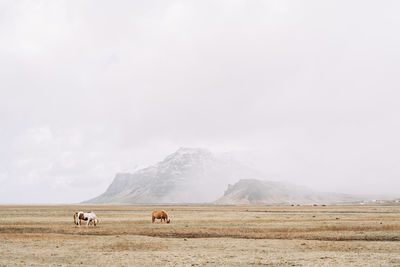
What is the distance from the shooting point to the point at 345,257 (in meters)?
24.2

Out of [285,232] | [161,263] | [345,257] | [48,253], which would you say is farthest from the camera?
[285,232]

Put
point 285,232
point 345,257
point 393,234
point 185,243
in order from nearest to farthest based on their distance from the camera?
point 345,257, point 185,243, point 393,234, point 285,232

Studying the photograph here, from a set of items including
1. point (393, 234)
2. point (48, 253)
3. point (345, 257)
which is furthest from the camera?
point (393, 234)

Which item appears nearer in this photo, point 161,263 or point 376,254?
point 161,263

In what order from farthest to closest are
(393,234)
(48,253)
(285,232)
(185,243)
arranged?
(285,232) → (393,234) → (185,243) → (48,253)

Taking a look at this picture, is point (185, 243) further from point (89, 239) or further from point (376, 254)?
point (376, 254)

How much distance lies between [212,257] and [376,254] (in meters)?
11.5

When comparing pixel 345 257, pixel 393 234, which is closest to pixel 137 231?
pixel 345 257

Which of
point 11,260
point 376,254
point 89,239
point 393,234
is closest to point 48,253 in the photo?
point 11,260

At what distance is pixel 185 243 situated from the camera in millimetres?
31672

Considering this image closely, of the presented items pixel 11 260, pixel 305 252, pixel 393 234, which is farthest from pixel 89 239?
pixel 393 234

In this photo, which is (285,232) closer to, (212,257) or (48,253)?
(212,257)

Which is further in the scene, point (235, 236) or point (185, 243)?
point (235, 236)

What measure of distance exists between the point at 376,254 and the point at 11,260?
80.0 ft
